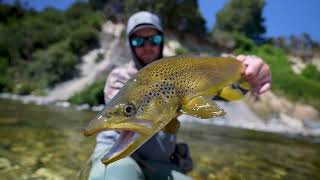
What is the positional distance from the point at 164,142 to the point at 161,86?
4.69ft

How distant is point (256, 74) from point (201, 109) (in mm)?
1087

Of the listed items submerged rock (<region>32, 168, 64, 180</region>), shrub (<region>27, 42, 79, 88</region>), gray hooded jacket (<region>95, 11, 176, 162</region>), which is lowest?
submerged rock (<region>32, 168, 64, 180</region>)

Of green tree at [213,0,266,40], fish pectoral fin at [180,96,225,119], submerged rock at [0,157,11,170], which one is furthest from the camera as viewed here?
green tree at [213,0,266,40]

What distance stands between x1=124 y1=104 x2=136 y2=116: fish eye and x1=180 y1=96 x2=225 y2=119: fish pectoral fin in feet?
1.00

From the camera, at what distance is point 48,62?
31.6 m

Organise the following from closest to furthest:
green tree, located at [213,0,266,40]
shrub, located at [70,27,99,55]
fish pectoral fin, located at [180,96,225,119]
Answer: fish pectoral fin, located at [180,96,225,119] → shrub, located at [70,27,99,55] → green tree, located at [213,0,266,40]

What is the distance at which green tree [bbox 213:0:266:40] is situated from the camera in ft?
192

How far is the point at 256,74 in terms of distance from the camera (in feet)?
9.97

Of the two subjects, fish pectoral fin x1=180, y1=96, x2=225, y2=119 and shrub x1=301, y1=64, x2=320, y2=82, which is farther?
shrub x1=301, y1=64, x2=320, y2=82

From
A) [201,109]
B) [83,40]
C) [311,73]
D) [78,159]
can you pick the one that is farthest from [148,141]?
[311,73]

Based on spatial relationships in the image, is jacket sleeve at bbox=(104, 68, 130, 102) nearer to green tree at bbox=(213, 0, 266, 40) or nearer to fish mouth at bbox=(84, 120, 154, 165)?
fish mouth at bbox=(84, 120, 154, 165)

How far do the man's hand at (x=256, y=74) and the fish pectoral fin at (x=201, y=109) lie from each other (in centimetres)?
94

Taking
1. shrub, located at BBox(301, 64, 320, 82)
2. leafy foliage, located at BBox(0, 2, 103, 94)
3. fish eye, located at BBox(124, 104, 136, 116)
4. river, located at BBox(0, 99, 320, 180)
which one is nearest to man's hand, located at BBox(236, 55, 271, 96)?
fish eye, located at BBox(124, 104, 136, 116)

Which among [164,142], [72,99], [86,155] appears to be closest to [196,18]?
[72,99]
